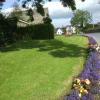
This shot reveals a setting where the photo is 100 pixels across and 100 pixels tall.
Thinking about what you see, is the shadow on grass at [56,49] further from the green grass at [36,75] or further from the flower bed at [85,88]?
the flower bed at [85,88]

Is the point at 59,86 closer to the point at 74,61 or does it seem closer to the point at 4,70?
the point at 4,70

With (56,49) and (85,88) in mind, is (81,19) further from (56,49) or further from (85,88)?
(85,88)

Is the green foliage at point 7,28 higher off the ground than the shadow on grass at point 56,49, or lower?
higher

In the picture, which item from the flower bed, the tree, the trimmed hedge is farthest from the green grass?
the tree

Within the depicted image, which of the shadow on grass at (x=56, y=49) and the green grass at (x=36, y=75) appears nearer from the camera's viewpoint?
the green grass at (x=36, y=75)

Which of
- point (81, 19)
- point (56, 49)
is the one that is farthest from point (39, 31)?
point (81, 19)

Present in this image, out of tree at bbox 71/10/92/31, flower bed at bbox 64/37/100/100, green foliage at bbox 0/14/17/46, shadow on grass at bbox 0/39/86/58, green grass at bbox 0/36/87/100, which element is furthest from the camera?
tree at bbox 71/10/92/31

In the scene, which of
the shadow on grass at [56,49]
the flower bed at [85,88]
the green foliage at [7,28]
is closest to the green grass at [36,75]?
the flower bed at [85,88]

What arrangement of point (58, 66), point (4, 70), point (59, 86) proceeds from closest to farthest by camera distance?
point (59, 86) → point (4, 70) → point (58, 66)

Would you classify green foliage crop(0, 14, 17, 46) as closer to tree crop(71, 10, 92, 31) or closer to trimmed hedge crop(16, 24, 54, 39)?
trimmed hedge crop(16, 24, 54, 39)

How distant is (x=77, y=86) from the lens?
452 inches

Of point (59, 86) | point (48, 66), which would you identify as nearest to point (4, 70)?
point (48, 66)

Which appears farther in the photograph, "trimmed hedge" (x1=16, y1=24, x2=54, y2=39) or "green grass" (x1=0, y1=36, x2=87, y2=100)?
"trimmed hedge" (x1=16, y1=24, x2=54, y2=39)

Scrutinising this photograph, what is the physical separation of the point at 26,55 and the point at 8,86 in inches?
355
